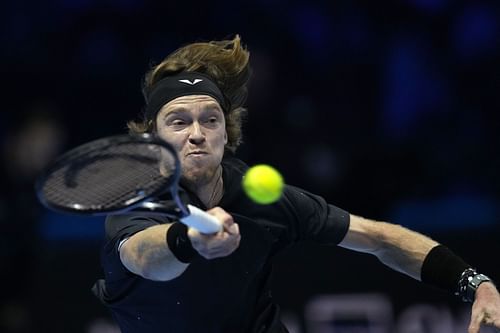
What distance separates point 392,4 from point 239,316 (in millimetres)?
5863

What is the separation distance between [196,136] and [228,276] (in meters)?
0.72

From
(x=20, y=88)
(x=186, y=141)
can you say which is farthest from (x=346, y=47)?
(x=186, y=141)

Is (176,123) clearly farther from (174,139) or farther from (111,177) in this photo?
(111,177)

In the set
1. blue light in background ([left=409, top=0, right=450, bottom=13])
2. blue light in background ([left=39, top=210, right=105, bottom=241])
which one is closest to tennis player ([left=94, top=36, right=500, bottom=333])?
blue light in background ([left=39, top=210, right=105, bottom=241])

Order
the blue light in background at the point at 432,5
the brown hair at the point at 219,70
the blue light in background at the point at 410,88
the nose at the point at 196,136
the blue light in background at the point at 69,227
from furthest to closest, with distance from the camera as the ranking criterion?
the blue light in background at the point at 432,5 < the blue light in background at the point at 410,88 < the blue light in background at the point at 69,227 < the brown hair at the point at 219,70 < the nose at the point at 196,136

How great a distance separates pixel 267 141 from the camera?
9.77m

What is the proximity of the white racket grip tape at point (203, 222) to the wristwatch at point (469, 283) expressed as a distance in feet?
6.01

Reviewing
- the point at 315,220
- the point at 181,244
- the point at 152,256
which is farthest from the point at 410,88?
the point at 181,244

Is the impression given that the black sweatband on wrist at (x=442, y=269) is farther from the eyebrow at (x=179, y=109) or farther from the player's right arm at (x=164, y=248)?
the player's right arm at (x=164, y=248)

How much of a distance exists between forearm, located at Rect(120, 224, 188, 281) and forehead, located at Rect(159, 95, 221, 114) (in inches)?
35.2

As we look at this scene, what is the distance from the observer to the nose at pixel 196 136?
5281mm

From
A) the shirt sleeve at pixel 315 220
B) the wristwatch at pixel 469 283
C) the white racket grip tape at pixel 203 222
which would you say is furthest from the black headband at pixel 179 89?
the wristwatch at pixel 469 283

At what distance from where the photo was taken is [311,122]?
10.0 meters

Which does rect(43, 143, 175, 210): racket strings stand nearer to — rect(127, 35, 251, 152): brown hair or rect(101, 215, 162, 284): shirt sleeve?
rect(101, 215, 162, 284): shirt sleeve
